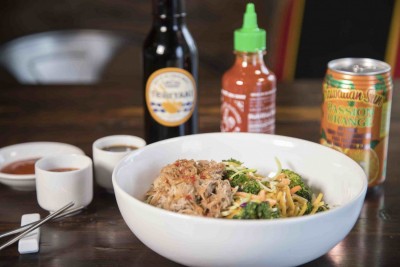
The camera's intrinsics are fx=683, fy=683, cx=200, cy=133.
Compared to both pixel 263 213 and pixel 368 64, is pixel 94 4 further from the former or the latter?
pixel 263 213

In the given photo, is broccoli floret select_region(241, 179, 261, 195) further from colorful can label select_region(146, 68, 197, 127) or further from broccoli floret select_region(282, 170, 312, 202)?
colorful can label select_region(146, 68, 197, 127)

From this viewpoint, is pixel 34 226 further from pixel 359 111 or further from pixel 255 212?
pixel 359 111

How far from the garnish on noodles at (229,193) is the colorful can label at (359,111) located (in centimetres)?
16

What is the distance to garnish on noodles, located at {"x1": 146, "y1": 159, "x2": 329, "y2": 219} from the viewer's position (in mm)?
1032

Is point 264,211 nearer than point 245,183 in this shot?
Yes

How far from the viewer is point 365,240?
115 centimetres

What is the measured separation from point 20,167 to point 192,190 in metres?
0.52

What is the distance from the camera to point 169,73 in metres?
1.38

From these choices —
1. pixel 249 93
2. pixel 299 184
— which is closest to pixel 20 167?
pixel 249 93

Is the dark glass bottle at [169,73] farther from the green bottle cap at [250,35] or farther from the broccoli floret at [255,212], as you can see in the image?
the broccoli floret at [255,212]

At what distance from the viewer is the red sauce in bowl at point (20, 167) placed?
140 cm

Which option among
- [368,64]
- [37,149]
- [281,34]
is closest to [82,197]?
[37,149]

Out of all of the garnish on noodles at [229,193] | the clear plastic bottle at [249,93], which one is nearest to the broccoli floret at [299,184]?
the garnish on noodles at [229,193]

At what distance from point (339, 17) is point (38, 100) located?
68.0 inches
